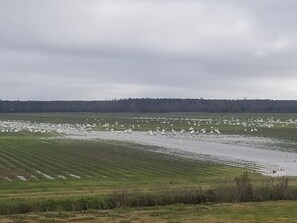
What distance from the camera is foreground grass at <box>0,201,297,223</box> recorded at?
19.9 meters

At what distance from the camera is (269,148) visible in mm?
62719

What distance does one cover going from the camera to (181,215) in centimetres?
2078

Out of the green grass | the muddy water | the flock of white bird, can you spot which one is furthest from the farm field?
the flock of white bird

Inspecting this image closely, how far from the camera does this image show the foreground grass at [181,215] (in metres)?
19.9

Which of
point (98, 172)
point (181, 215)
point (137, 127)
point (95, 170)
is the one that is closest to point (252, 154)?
point (95, 170)

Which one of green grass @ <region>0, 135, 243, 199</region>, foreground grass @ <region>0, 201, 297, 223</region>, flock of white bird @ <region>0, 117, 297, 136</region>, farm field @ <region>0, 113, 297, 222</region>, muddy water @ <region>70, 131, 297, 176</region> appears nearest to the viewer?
foreground grass @ <region>0, 201, 297, 223</region>

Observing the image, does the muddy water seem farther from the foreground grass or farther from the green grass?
the foreground grass

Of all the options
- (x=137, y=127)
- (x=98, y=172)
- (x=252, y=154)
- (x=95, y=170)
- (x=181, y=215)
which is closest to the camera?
(x=181, y=215)

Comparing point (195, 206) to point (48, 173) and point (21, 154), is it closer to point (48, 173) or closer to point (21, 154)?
point (48, 173)

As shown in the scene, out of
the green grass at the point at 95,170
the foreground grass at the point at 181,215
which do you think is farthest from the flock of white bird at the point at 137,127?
the foreground grass at the point at 181,215

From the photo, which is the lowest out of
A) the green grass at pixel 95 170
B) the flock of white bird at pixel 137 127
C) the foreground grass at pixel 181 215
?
the green grass at pixel 95 170

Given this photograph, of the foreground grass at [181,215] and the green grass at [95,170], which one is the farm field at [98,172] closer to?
the green grass at [95,170]

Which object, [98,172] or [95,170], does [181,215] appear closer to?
[98,172]

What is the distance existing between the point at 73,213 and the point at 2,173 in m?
18.2
